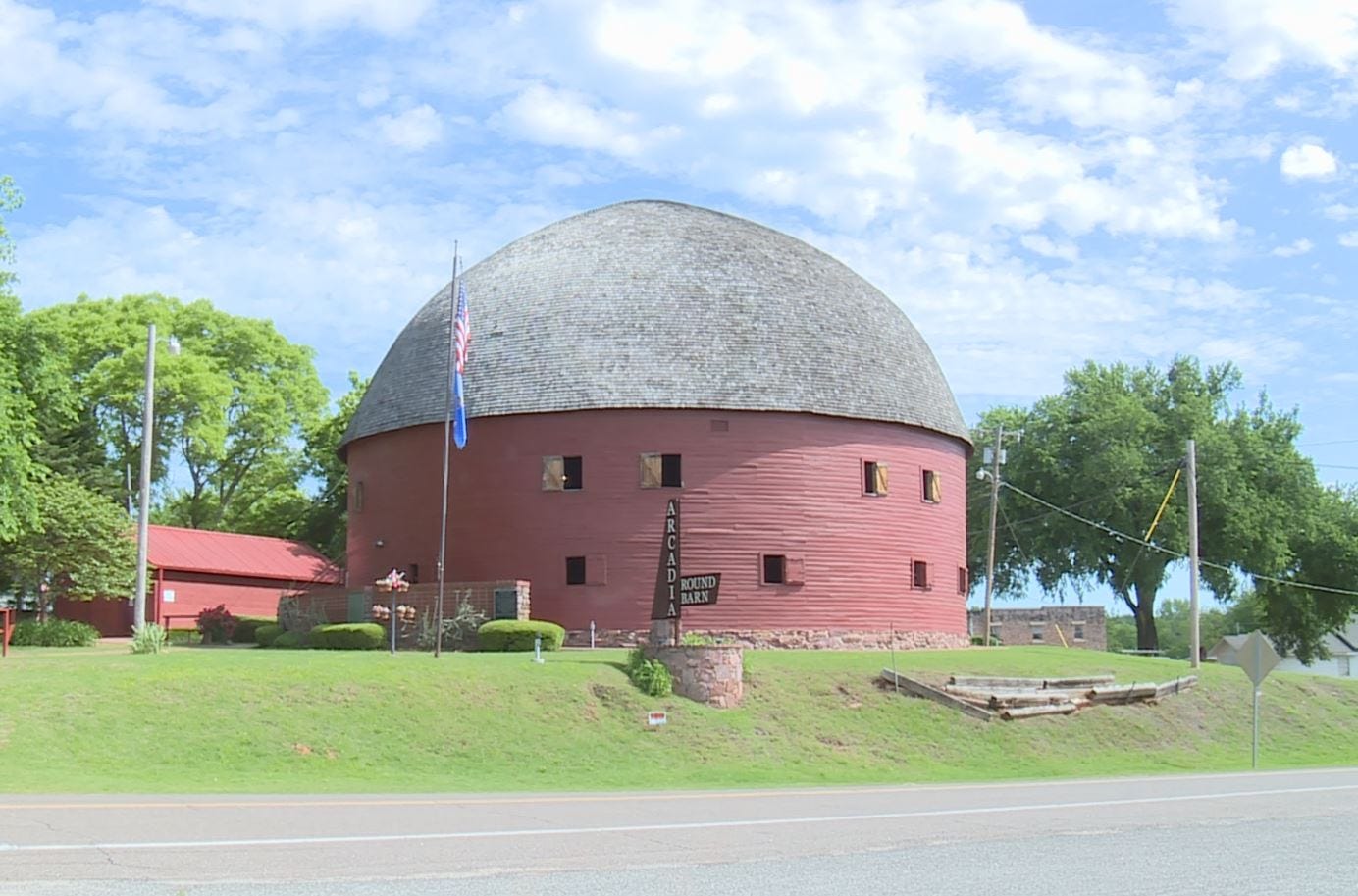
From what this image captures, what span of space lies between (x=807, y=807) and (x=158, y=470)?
53242 mm

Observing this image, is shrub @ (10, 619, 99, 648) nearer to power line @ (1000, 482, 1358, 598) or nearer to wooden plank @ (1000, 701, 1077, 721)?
wooden plank @ (1000, 701, 1077, 721)

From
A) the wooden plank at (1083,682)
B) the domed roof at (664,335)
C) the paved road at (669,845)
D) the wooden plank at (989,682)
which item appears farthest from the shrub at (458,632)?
the paved road at (669,845)

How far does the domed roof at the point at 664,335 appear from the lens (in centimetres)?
3938

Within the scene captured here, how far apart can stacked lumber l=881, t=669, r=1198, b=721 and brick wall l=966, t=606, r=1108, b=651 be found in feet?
103

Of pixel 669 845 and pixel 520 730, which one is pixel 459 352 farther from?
pixel 669 845

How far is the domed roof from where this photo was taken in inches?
1550

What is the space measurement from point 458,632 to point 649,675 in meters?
8.62

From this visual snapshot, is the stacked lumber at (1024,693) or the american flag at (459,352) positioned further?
the american flag at (459,352)

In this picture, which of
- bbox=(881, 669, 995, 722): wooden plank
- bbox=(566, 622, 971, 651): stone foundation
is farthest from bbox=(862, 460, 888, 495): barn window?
bbox=(881, 669, 995, 722): wooden plank

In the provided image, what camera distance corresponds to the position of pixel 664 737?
27.2 meters

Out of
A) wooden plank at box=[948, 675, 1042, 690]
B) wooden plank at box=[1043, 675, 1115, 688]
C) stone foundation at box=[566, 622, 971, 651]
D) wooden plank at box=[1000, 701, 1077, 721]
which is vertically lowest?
wooden plank at box=[1000, 701, 1077, 721]

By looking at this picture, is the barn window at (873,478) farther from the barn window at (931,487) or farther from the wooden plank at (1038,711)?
the wooden plank at (1038,711)

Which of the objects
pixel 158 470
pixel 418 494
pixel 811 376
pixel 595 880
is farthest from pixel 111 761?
pixel 158 470

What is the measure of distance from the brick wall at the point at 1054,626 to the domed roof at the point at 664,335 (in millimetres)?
26825
